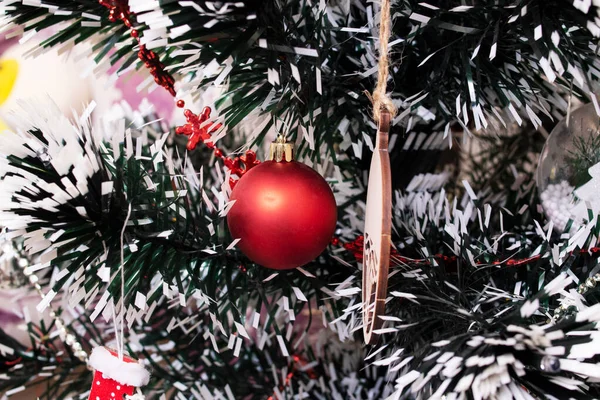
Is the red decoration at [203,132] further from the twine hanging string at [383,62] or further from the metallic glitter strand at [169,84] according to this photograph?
the twine hanging string at [383,62]

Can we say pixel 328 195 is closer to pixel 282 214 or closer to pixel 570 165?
pixel 282 214

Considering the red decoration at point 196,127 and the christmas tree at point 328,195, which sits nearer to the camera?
the christmas tree at point 328,195

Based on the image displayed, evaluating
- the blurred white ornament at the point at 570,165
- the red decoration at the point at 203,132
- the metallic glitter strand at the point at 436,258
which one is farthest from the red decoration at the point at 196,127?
the blurred white ornament at the point at 570,165

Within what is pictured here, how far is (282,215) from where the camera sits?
31 cm

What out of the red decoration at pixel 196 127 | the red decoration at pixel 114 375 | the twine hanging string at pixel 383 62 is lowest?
the red decoration at pixel 114 375

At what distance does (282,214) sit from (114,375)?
0.14 m

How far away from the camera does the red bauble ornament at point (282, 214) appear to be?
305mm

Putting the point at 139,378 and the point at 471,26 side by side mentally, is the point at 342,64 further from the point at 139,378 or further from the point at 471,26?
the point at 139,378

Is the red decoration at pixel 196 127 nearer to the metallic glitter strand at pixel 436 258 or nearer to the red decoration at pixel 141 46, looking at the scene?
the red decoration at pixel 141 46

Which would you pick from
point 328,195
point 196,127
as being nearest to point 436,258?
point 328,195

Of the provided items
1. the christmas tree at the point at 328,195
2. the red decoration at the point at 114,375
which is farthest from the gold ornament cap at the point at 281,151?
the red decoration at the point at 114,375

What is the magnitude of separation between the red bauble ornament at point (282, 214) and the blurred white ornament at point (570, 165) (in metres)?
0.15

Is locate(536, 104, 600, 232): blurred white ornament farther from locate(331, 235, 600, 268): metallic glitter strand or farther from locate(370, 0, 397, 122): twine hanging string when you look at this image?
locate(370, 0, 397, 122): twine hanging string

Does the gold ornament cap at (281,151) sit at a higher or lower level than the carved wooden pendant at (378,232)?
higher
